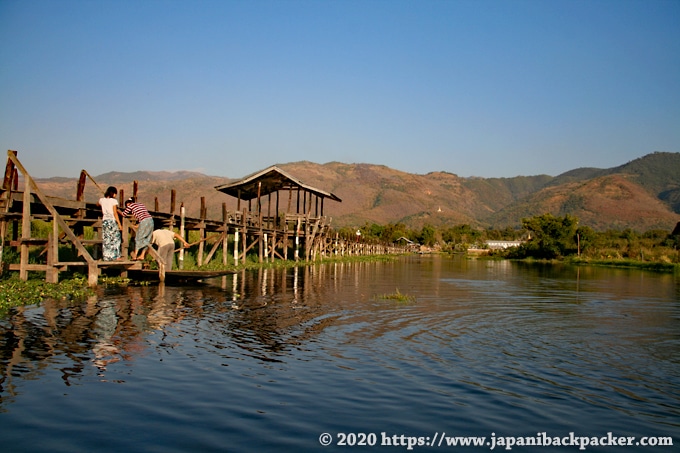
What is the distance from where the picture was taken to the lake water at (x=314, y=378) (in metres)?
4.92

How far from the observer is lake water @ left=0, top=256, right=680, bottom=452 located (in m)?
4.92

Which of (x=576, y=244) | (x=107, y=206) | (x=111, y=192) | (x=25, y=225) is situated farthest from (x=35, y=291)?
(x=576, y=244)

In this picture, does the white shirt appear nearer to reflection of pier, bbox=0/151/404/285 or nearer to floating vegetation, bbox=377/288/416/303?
A: reflection of pier, bbox=0/151/404/285

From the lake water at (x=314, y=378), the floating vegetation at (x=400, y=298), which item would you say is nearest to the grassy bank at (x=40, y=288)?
the lake water at (x=314, y=378)

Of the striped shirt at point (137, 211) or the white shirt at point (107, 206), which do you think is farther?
the striped shirt at point (137, 211)

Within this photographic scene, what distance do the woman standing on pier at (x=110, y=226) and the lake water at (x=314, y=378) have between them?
11.8 ft

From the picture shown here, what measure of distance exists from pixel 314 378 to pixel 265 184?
30.6 meters

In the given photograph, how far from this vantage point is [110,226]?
50.6 feet

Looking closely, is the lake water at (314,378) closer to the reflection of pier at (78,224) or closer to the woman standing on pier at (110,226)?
the reflection of pier at (78,224)

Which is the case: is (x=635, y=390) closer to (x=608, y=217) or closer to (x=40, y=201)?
(x=40, y=201)

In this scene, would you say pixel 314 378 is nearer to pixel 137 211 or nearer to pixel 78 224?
pixel 137 211

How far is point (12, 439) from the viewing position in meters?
4.50

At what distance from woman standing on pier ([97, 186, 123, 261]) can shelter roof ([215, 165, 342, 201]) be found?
17797 mm

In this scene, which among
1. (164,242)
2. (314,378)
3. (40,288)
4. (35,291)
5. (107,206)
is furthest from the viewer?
(164,242)
